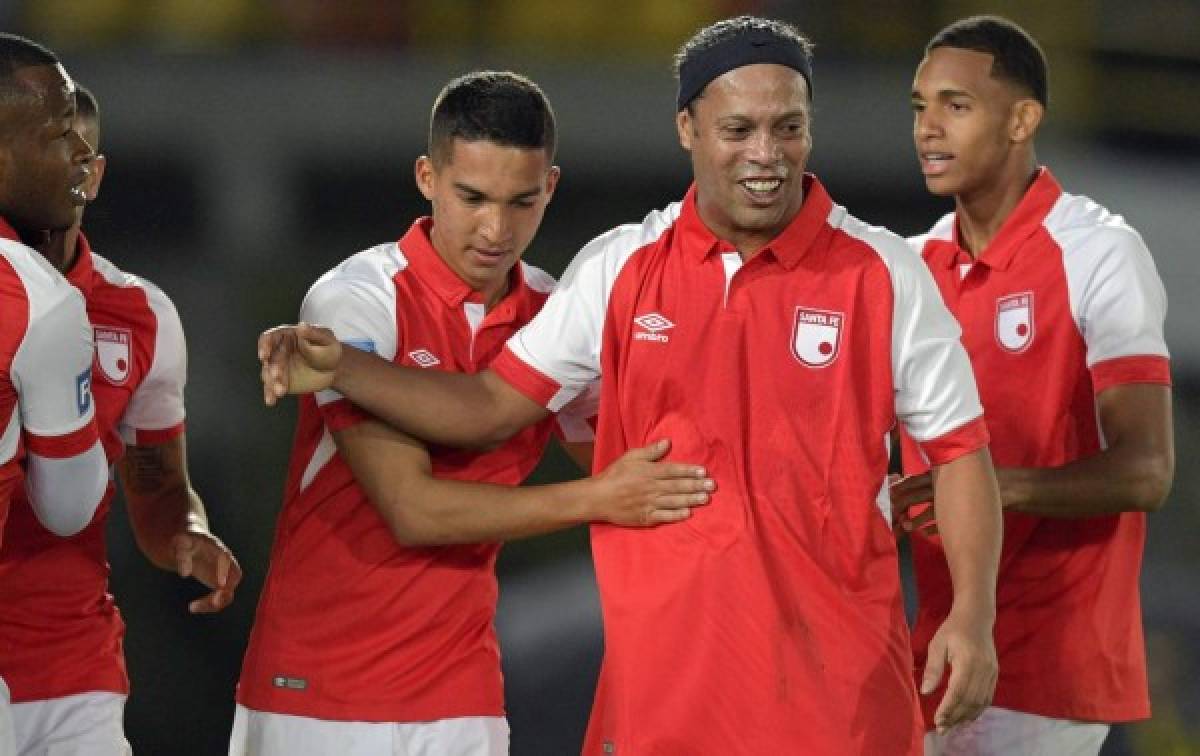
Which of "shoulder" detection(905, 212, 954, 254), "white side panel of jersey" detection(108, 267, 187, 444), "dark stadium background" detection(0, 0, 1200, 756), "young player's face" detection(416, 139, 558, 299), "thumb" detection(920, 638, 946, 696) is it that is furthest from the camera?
"dark stadium background" detection(0, 0, 1200, 756)

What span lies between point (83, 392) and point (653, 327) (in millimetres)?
839

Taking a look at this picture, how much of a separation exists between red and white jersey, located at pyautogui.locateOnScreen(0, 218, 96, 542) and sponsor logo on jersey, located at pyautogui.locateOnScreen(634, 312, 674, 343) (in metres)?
0.80

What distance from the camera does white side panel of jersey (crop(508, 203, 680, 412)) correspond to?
279 cm

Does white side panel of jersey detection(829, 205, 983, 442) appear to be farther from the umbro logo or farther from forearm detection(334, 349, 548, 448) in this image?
the umbro logo

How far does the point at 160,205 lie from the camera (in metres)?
4.66

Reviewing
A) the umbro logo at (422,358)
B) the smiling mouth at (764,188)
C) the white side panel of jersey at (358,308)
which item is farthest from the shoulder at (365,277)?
the smiling mouth at (764,188)

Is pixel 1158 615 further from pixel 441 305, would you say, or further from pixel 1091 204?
pixel 441 305

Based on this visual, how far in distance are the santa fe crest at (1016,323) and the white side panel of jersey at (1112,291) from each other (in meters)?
0.07

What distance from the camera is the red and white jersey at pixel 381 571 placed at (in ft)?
9.95

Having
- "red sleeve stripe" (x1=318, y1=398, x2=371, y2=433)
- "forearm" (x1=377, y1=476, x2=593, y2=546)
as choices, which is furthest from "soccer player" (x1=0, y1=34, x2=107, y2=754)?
"forearm" (x1=377, y1=476, x2=593, y2=546)

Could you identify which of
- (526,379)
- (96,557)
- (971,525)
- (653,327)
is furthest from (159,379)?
(971,525)

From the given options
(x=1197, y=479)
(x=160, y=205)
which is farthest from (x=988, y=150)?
(x=160, y=205)

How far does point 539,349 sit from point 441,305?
0.31 meters

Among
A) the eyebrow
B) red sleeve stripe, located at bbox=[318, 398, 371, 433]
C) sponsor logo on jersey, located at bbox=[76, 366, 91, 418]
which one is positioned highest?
the eyebrow
